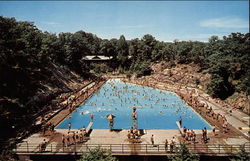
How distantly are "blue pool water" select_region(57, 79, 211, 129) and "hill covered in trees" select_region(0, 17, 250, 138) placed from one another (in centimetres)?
699

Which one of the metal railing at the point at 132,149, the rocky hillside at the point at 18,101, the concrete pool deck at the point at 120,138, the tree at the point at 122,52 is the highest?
the tree at the point at 122,52

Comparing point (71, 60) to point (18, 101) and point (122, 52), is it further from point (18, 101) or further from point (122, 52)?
point (18, 101)

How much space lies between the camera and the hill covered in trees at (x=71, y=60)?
2505 cm

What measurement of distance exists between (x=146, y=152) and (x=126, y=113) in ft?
64.2

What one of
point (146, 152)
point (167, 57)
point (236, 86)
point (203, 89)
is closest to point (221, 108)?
point (236, 86)

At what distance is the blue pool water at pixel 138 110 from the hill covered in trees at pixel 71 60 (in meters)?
6.99

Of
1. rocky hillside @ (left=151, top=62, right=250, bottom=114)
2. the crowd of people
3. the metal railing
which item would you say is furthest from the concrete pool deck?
rocky hillside @ (left=151, top=62, right=250, bottom=114)

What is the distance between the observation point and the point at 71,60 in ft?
226

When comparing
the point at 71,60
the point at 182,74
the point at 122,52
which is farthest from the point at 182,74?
the point at 71,60

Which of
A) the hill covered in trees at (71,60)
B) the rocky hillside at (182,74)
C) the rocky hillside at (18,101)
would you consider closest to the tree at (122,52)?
the hill covered in trees at (71,60)

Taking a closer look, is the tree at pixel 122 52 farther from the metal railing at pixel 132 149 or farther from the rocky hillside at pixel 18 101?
the metal railing at pixel 132 149

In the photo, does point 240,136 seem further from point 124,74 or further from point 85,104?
point 124,74

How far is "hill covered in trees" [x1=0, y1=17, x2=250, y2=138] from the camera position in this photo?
2505cm

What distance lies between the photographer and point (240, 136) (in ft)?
75.2
